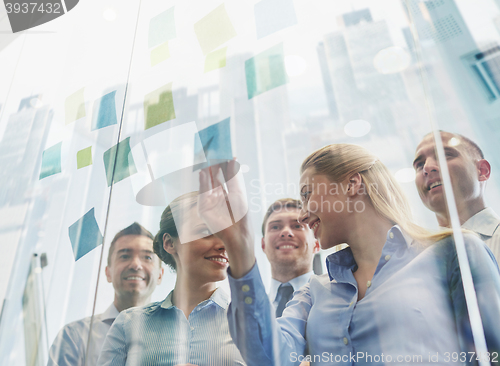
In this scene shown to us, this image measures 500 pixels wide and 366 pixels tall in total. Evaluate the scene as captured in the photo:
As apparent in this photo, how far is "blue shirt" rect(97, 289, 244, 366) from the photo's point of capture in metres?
0.81

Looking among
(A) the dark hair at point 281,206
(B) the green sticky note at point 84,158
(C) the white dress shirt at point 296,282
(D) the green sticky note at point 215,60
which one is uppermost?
(D) the green sticky note at point 215,60

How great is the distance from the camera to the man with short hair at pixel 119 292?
94 cm

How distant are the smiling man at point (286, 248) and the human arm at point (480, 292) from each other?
0.98 feet

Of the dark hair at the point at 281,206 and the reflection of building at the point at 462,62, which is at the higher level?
the reflection of building at the point at 462,62

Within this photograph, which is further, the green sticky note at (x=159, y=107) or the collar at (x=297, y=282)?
the green sticky note at (x=159, y=107)

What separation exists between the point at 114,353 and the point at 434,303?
0.79 meters

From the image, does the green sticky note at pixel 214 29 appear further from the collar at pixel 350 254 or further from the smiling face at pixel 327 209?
the collar at pixel 350 254

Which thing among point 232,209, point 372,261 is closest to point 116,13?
point 232,209

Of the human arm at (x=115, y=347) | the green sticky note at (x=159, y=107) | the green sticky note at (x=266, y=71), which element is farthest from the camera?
the green sticky note at (x=159, y=107)

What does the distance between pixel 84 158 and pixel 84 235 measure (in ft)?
0.93

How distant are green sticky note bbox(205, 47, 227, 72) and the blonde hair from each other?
450mm

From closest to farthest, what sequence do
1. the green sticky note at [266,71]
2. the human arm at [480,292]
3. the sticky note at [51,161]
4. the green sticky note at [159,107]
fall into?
the human arm at [480,292] < the green sticky note at [266,71] < the green sticky note at [159,107] < the sticky note at [51,161]

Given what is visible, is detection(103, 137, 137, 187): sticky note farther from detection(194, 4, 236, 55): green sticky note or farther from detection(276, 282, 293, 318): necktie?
detection(276, 282, 293, 318): necktie

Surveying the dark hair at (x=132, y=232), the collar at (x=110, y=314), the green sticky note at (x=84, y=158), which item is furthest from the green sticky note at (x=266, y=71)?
the collar at (x=110, y=314)
